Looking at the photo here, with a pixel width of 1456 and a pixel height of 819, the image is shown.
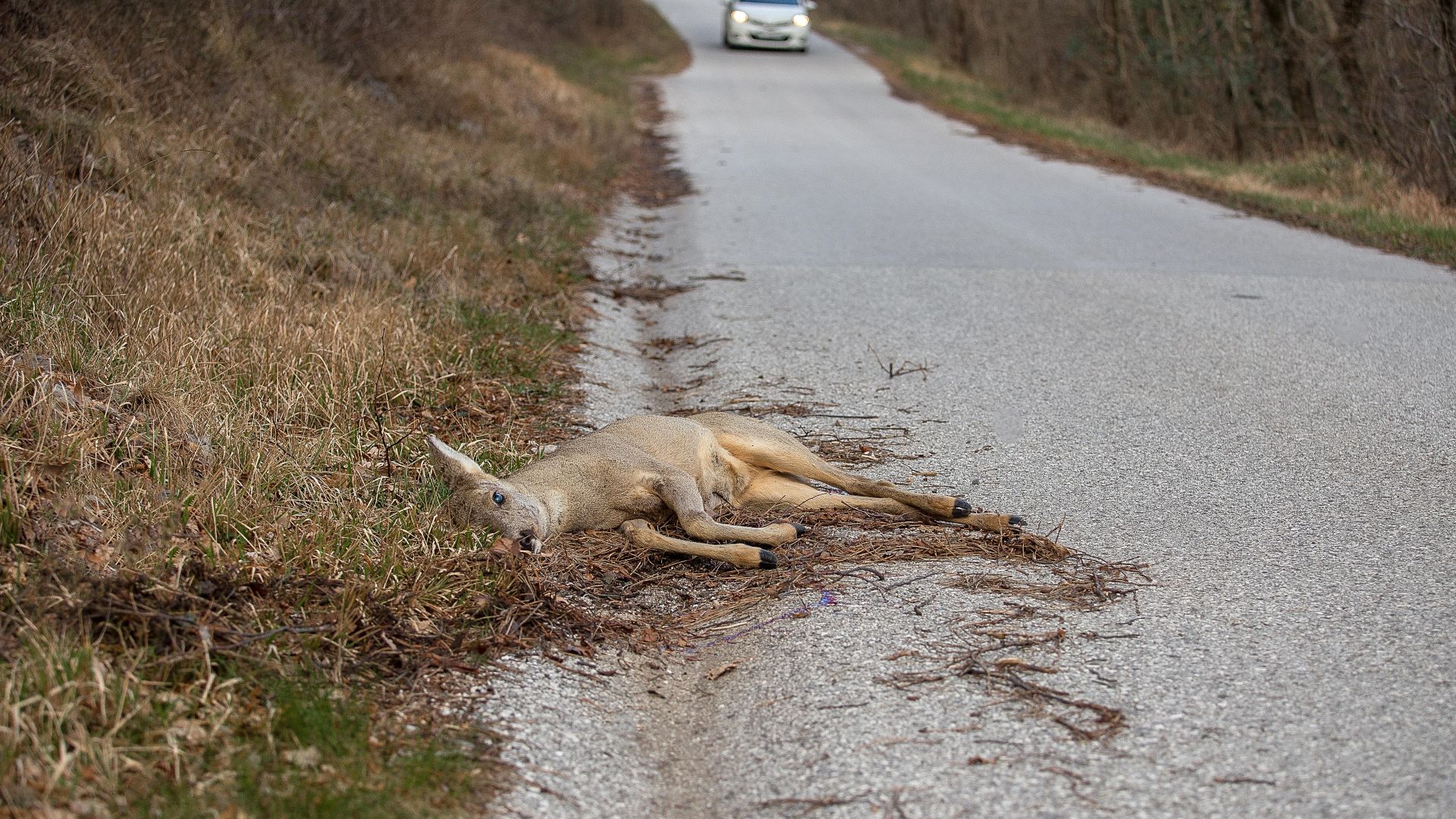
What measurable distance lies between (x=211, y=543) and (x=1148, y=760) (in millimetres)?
2853

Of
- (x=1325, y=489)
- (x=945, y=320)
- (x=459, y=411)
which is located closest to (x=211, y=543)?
(x=459, y=411)

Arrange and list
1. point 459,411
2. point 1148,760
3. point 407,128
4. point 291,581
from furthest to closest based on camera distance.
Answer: point 407,128 → point 459,411 → point 291,581 → point 1148,760

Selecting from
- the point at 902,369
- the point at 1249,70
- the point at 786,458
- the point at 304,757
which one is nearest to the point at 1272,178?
the point at 1249,70

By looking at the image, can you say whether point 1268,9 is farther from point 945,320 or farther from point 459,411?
point 459,411

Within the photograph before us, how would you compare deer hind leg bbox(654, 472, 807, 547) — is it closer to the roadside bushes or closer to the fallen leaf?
the fallen leaf

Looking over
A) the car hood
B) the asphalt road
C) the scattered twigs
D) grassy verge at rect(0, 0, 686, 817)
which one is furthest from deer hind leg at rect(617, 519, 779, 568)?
the car hood

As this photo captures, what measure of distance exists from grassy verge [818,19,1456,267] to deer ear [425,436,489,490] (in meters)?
8.70

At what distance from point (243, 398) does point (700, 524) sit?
7.33 feet

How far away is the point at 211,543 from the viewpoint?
4172 millimetres

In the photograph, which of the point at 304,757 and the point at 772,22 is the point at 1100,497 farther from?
the point at 772,22

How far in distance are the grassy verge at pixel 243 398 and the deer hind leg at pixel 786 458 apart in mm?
1005

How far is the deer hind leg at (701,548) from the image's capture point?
490 cm

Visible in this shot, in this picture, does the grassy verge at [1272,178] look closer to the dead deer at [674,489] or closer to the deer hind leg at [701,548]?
the dead deer at [674,489]

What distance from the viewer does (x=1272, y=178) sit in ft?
51.8
